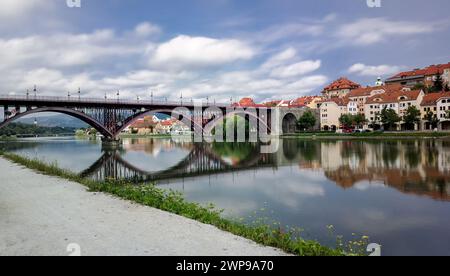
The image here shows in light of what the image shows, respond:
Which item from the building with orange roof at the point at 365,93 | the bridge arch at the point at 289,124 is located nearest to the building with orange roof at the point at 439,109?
the building with orange roof at the point at 365,93

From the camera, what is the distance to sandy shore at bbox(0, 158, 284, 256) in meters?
6.57

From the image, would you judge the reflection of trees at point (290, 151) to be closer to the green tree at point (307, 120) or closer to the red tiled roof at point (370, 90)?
the green tree at point (307, 120)

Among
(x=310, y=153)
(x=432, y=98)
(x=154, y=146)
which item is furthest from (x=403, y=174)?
(x=432, y=98)

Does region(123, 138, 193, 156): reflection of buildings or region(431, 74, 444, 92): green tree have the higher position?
region(431, 74, 444, 92): green tree

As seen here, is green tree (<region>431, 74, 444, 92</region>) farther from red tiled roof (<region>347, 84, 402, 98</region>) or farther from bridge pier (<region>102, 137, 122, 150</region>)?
bridge pier (<region>102, 137, 122, 150</region>)

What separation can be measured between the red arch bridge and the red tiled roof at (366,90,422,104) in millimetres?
22339

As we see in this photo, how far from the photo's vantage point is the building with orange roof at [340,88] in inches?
4828

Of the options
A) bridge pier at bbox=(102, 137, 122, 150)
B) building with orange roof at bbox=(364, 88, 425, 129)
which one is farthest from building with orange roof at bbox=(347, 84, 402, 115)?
bridge pier at bbox=(102, 137, 122, 150)

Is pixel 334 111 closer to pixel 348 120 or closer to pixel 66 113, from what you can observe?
pixel 348 120

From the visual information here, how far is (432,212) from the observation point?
1233 centimetres

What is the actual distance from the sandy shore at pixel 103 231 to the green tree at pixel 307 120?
8691cm

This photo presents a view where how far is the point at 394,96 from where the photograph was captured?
8519 centimetres
